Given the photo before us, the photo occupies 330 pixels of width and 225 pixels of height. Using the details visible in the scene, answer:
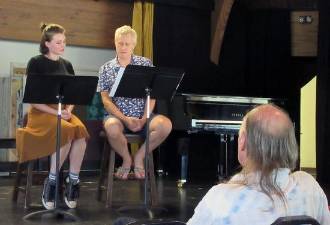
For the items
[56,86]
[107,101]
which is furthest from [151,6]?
[56,86]

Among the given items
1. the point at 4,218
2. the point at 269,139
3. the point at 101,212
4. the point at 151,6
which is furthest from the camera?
the point at 151,6

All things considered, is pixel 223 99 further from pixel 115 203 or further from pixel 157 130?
pixel 115 203

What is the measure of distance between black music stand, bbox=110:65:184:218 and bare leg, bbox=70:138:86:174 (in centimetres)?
44

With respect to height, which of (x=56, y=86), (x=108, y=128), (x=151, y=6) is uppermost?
(x=151, y=6)

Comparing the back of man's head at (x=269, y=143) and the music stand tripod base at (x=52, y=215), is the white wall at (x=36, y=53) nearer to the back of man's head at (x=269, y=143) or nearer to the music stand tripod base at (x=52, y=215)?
the music stand tripod base at (x=52, y=215)

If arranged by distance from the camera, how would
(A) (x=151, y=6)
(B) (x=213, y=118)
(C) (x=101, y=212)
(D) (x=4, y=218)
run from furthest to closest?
(A) (x=151, y=6) → (B) (x=213, y=118) → (C) (x=101, y=212) → (D) (x=4, y=218)

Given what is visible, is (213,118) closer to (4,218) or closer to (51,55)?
(51,55)

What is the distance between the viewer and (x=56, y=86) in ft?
10.2

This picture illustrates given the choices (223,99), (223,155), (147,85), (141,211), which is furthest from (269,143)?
(223,99)

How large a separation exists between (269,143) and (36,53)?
5398mm

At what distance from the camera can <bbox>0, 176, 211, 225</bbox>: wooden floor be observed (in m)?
3.10

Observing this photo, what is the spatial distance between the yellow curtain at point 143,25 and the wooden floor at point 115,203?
206 cm

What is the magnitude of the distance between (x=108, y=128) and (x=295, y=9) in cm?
417

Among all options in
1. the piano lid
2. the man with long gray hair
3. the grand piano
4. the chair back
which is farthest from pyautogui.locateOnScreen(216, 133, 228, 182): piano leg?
the chair back
